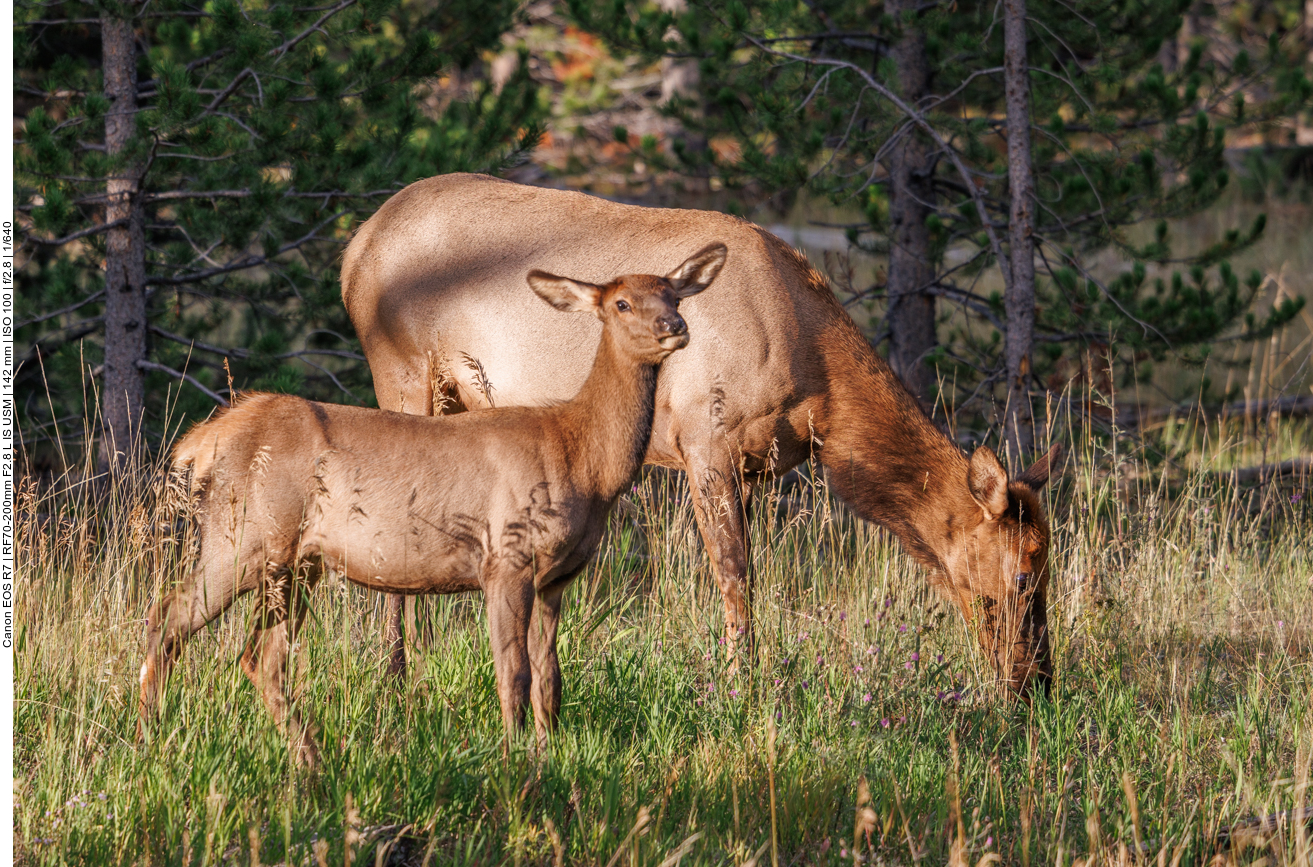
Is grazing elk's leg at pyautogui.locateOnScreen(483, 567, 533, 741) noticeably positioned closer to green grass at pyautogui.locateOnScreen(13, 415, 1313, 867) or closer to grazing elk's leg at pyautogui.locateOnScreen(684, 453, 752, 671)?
green grass at pyautogui.locateOnScreen(13, 415, 1313, 867)

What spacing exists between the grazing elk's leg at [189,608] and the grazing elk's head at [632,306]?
4.48 feet

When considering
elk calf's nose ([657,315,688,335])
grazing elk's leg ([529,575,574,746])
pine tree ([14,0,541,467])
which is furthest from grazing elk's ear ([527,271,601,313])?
pine tree ([14,0,541,467])

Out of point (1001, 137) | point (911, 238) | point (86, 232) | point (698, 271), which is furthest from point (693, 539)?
point (1001, 137)

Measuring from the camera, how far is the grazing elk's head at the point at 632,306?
4.18 meters

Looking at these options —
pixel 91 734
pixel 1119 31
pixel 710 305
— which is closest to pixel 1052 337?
pixel 1119 31

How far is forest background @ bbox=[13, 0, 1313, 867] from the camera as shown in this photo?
3729 mm

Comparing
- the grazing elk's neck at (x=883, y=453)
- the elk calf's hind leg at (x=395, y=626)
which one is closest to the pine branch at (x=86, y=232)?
the elk calf's hind leg at (x=395, y=626)

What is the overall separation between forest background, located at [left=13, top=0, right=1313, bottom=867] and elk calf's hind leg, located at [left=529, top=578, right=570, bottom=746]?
0.47ft

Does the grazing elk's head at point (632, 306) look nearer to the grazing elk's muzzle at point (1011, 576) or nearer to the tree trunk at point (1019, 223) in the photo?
the grazing elk's muzzle at point (1011, 576)

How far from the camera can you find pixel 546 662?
172 inches

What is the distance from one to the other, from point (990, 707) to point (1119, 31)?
6.45 metres

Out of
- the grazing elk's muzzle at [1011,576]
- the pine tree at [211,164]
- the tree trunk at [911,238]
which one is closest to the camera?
the grazing elk's muzzle at [1011,576]

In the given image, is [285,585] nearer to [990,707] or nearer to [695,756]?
[695,756]

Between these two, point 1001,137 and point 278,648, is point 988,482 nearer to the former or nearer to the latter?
point 278,648
